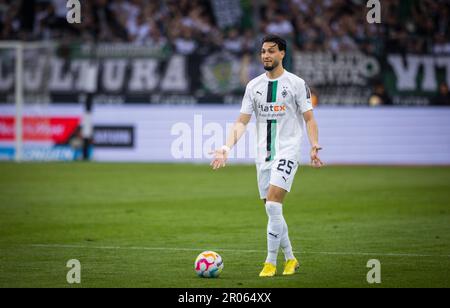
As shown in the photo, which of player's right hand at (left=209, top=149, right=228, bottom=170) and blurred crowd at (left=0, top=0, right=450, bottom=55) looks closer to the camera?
player's right hand at (left=209, top=149, right=228, bottom=170)

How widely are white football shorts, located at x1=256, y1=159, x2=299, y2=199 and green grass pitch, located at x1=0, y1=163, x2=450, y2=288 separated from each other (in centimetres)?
94

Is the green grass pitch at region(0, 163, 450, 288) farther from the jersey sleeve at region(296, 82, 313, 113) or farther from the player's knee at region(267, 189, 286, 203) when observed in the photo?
the jersey sleeve at region(296, 82, 313, 113)

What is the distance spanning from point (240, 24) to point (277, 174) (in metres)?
21.7

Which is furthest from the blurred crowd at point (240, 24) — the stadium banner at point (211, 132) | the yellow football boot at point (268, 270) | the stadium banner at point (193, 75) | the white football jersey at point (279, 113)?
the yellow football boot at point (268, 270)

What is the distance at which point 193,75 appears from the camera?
29156 mm

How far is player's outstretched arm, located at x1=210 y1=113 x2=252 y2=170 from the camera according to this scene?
32.1 ft

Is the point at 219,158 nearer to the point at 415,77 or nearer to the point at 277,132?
the point at 277,132

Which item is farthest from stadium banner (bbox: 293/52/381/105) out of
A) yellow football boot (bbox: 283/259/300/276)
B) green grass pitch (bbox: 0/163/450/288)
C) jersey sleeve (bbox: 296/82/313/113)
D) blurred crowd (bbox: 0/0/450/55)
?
yellow football boot (bbox: 283/259/300/276)

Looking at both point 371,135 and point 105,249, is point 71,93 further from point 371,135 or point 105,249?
point 105,249

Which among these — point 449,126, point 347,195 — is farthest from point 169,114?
point 347,195

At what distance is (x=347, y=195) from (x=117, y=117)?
1201 cm

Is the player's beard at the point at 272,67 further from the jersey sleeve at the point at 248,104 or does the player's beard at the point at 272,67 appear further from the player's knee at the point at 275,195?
the player's knee at the point at 275,195

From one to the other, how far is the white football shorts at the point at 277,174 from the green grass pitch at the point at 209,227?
0.94 meters
